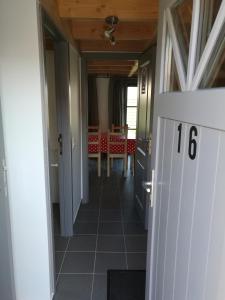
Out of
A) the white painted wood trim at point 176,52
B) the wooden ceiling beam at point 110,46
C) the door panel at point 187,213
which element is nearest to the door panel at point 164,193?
the door panel at point 187,213

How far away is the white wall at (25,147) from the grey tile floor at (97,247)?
33cm

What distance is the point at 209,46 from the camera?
0.78 meters

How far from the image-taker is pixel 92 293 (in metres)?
2.00

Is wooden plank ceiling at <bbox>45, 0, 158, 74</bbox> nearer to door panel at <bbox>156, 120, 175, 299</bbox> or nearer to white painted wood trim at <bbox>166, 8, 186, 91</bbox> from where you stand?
white painted wood trim at <bbox>166, 8, 186, 91</bbox>

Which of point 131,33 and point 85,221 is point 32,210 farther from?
point 131,33

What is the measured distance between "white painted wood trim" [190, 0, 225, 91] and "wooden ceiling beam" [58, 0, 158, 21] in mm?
1358

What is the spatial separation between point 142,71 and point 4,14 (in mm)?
1988

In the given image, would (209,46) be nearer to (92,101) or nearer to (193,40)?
(193,40)

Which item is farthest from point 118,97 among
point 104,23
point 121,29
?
point 104,23

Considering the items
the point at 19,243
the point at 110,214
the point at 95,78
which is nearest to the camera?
the point at 19,243

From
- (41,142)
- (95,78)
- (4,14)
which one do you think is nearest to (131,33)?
(4,14)

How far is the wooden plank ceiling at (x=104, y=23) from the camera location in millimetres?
1971

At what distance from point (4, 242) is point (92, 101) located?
18.7ft

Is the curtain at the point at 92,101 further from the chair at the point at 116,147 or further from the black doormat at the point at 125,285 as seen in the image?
the black doormat at the point at 125,285
